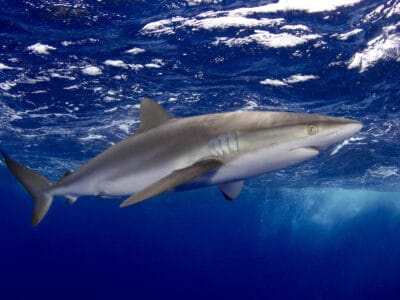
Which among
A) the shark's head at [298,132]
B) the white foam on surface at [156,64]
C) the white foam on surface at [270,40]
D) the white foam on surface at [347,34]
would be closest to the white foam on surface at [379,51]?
the white foam on surface at [347,34]

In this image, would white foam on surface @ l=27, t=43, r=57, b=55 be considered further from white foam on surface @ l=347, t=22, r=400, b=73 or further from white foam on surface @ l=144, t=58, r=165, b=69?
white foam on surface @ l=347, t=22, r=400, b=73

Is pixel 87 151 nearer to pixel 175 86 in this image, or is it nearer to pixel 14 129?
pixel 14 129

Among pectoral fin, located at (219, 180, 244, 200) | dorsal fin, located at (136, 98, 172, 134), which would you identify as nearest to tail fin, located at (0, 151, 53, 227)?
dorsal fin, located at (136, 98, 172, 134)

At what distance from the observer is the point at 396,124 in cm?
1786

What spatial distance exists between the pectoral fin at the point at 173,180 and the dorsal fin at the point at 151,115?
1549 mm

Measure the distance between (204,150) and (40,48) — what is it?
10.1 metres

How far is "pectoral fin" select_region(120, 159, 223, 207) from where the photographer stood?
3.29 metres

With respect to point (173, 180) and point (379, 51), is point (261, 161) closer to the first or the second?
point (173, 180)

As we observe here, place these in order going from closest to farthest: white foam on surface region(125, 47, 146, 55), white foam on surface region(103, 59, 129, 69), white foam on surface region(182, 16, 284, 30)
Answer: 1. white foam on surface region(182, 16, 284, 30)
2. white foam on surface region(125, 47, 146, 55)
3. white foam on surface region(103, 59, 129, 69)

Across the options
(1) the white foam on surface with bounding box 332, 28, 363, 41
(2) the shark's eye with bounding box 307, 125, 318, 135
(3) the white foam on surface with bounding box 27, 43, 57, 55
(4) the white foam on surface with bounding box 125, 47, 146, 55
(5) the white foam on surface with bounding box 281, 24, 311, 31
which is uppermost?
(3) the white foam on surface with bounding box 27, 43, 57, 55

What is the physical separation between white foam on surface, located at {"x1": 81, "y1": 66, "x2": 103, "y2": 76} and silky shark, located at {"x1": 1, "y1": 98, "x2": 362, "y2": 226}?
8.77m

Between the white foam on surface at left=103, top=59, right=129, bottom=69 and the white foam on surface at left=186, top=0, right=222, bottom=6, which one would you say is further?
the white foam on surface at left=103, top=59, right=129, bottom=69

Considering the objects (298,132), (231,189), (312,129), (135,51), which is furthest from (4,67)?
(312,129)

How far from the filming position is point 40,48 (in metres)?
11.9
